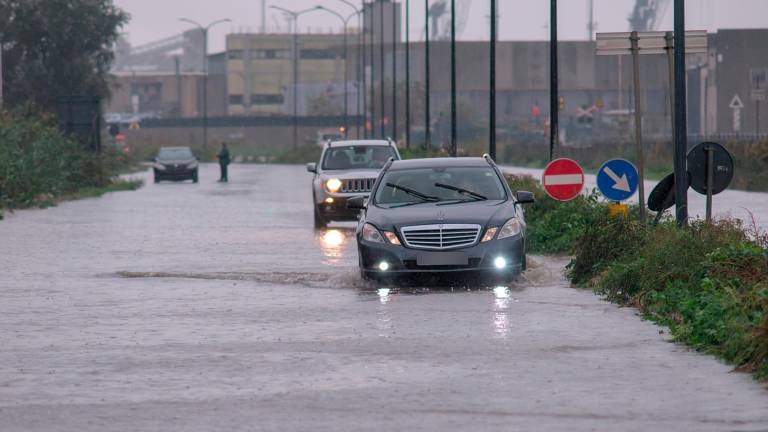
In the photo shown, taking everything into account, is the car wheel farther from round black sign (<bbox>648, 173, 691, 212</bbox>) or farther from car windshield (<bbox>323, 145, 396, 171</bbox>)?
round black sign (<bbox>648, 173, 691, 212</bbox>)

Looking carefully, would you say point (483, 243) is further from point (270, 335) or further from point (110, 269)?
point (110, 269)

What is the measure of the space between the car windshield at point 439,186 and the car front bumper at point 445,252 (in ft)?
4.01

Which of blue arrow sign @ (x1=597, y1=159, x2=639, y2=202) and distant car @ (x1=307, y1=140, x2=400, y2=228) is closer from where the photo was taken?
blue arrow sign @ (x1=597, y1=159, x2=639, y2=202)

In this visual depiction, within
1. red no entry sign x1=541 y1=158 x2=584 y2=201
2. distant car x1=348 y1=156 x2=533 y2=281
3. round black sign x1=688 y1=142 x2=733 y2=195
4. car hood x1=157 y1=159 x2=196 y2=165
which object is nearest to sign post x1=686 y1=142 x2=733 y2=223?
round black sign x1=688 y1=142 x2=733 y2=195

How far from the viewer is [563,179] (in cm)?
2184

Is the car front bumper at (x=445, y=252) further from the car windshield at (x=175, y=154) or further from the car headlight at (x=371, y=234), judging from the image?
the car windshield at (x=175, y=154)

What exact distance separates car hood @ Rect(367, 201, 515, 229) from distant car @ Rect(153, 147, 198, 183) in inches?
1937

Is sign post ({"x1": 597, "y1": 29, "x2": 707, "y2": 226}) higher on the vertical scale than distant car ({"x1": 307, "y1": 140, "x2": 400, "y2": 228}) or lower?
higher

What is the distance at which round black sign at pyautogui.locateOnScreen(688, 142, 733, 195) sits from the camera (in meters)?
17.4

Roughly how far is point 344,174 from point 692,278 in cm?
1716

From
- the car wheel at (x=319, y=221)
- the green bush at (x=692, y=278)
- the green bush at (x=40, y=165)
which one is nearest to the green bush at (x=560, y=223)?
the green bush at (x=692, y=278)

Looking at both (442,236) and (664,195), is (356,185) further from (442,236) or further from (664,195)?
(442,236)

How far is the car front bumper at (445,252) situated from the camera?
57.4 feet

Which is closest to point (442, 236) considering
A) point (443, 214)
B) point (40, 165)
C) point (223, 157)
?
point (443, 214)
